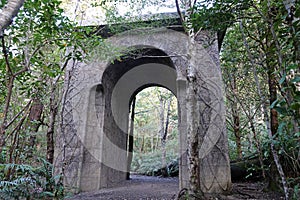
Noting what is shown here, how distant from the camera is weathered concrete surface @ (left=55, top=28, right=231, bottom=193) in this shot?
4.10m

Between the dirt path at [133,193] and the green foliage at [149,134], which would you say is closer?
the dirt path at [133,193]

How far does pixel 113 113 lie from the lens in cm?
615

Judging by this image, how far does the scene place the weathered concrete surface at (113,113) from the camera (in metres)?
4.10

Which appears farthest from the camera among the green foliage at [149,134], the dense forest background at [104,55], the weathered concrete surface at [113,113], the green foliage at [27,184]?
the green foliage at [149,134]

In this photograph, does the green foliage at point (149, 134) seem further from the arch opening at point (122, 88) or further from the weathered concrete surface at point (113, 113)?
the weathered concrete surface at point (113, 113)

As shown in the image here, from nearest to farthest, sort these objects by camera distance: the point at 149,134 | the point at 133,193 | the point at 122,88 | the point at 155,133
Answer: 1. the point at 133,193
2. the point at 122,88
3. the point at 155,133
4. the point at 149,134

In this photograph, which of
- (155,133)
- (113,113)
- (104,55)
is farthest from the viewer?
(155,133)

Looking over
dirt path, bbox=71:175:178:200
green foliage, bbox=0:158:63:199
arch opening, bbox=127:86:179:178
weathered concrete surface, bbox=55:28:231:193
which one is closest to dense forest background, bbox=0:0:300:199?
green foliage, bbox=0:158:63:199

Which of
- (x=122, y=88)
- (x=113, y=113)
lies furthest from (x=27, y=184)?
(x=122, y=88)

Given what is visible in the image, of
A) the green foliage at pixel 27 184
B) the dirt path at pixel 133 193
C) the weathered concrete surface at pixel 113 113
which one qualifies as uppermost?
the weathered concrete surface at pixel 113 113

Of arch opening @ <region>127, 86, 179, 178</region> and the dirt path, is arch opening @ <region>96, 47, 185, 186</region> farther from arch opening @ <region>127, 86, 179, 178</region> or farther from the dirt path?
arch opening @ <region>127, 86, 179, 178</region>

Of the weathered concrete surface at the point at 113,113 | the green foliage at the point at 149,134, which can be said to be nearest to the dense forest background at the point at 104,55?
the weathered concrete surface at the point at 113,113

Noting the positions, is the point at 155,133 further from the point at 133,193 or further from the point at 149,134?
the point at 133,193

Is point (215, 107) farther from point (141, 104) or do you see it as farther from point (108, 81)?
point (141, 104)
